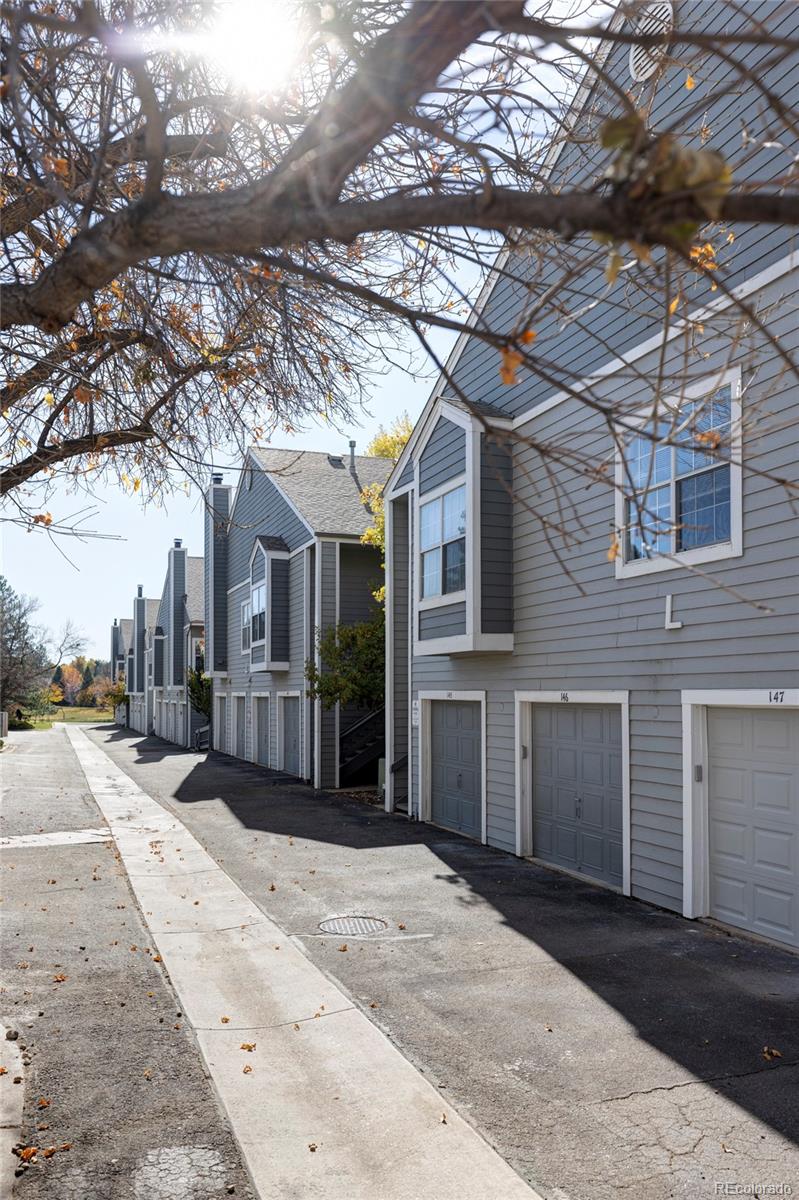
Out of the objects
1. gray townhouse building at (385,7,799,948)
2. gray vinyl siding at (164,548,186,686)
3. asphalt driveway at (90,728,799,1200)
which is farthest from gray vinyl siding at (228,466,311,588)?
asphalt driveway at (90,728,799,1200)

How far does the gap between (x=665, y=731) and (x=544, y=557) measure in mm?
3349

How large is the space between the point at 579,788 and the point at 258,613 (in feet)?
52.7

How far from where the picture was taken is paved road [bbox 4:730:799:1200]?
4.66 m

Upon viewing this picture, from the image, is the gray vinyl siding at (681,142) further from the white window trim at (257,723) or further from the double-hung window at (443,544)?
the white window trim at (257,723)

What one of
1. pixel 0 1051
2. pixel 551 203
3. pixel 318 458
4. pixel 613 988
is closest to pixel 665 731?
pixel 613 988

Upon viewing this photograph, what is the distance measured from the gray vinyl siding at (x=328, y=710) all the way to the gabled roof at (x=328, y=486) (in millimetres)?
560

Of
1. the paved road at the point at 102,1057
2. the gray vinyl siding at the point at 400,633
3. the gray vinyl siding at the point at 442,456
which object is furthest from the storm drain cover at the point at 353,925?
the gray vinyl siding at the point at 400,633

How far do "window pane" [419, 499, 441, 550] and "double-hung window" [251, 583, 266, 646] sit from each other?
34.9ft

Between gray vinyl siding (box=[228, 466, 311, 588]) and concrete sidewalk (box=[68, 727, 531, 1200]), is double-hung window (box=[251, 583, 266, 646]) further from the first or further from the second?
concrete sidewalk (box=[68, 727, 531, 1200])

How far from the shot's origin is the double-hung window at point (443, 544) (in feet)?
44.4

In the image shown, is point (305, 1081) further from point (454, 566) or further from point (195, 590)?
point (195, 590)

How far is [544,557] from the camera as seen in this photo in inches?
477

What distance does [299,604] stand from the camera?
2352 centimetres

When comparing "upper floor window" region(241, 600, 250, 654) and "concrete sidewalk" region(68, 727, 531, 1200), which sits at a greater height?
"upper floor window" region(241, 600, 250, 654)
